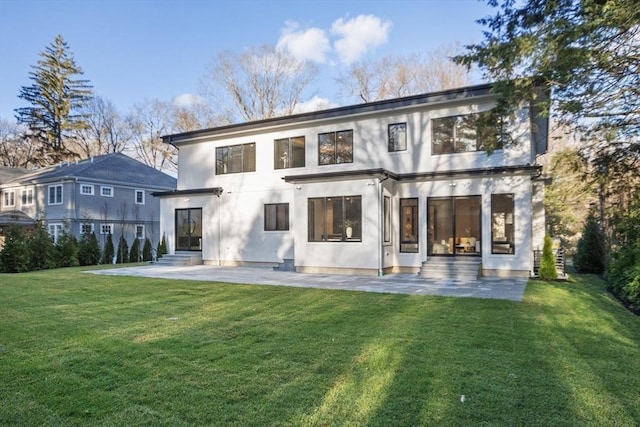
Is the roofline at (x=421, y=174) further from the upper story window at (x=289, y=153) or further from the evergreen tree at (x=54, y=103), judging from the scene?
the evergreen tree at (x=54, y=103)

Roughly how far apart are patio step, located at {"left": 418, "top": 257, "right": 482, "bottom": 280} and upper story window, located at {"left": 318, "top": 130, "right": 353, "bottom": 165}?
4.55 m

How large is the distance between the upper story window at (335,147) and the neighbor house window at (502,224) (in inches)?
195

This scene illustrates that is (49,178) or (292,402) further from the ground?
(49,178)

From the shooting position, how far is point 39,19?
735 inches

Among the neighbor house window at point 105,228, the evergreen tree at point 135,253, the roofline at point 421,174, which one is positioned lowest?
the evergreen tree at point 135,253

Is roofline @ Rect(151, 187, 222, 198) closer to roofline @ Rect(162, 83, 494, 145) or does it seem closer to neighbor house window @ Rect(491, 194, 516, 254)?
roofline @ Rect(162, 83, 494, 145)

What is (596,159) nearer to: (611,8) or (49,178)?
(611,8)

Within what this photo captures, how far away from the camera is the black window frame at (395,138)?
1369 centimetres

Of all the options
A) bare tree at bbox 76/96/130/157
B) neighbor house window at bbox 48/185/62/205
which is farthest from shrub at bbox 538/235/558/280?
bare tree at bbox 76/96/130/157

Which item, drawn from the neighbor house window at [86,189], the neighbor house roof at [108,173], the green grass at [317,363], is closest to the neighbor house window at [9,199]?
the neighbor house roof at [108,173]

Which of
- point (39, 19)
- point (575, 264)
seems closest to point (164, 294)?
point (575, 264)

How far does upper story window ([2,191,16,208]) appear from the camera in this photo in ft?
97.3

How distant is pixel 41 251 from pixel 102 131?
2760 cm

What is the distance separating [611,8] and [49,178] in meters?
29.2
